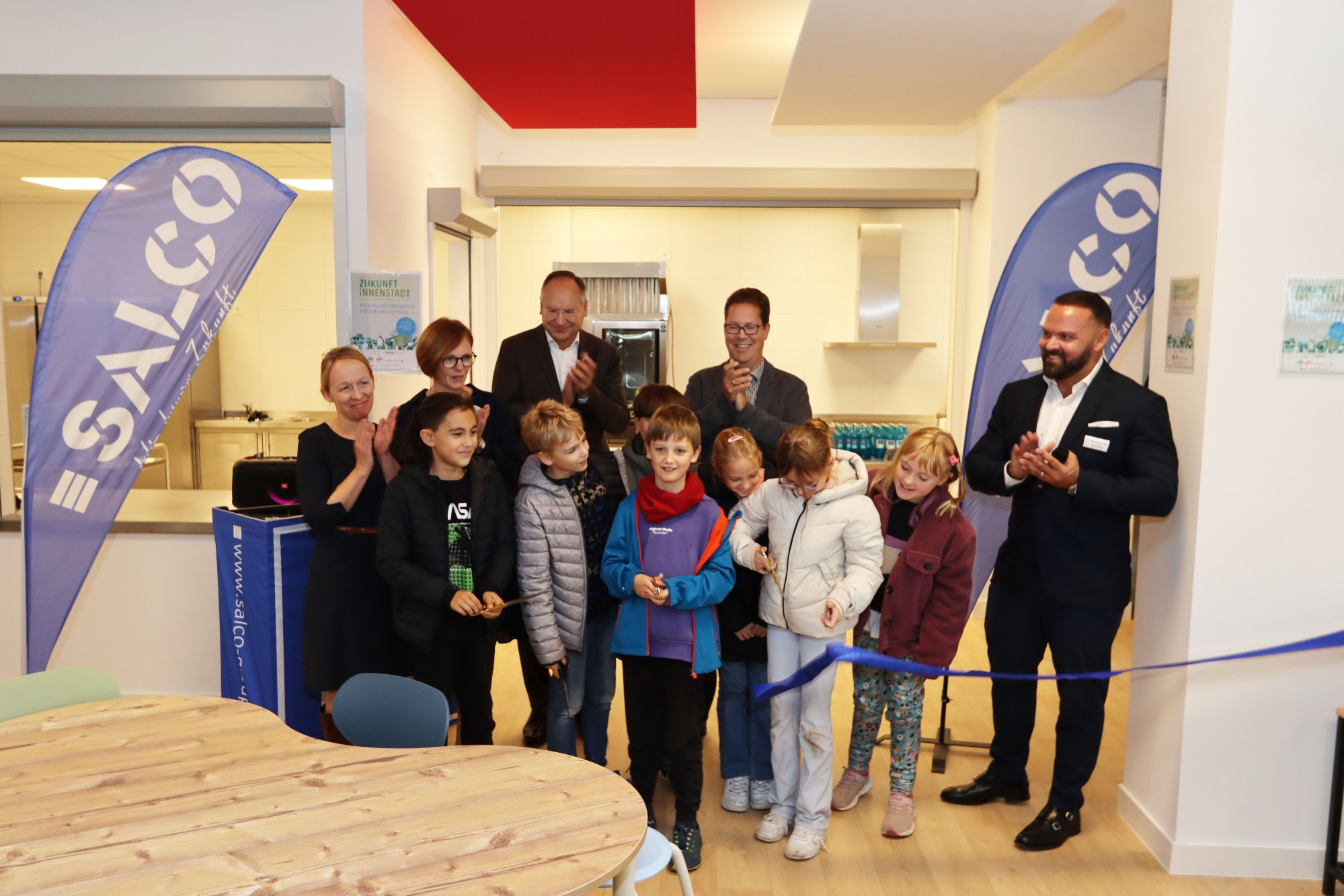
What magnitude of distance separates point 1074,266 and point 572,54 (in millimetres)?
2292

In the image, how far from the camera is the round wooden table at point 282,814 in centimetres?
157

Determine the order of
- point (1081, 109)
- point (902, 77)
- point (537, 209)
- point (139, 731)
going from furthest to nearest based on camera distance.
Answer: point (537, 209) < point (1081, 109) < point (902, 77) < point (139, 731)

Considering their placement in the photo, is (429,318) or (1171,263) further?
(429,318)

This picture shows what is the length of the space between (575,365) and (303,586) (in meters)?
1.32

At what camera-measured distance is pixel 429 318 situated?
5.00 meters

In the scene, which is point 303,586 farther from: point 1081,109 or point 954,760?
point 1081,109

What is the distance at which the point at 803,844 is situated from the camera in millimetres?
2967

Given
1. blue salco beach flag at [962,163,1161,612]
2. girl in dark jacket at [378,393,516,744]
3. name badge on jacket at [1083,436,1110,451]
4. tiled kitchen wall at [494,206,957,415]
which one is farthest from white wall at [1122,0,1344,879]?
tiled kitchen wall at [494,206,957,415]

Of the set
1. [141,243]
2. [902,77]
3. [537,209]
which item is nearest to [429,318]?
[141,243]

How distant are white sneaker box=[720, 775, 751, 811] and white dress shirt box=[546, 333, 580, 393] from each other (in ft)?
5.50

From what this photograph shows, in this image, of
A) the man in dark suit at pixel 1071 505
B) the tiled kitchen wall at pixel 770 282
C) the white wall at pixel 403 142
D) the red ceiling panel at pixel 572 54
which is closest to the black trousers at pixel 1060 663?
the man in dark suit at pixel 1071 505

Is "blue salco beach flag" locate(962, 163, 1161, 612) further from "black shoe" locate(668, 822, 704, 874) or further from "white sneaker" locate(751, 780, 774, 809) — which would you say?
"black shoe" locate(668, 822, 704, 874)

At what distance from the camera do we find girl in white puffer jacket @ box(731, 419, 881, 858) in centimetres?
287

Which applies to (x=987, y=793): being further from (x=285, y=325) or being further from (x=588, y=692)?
(x=285, y=325)
